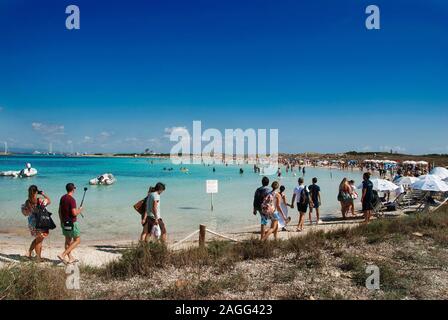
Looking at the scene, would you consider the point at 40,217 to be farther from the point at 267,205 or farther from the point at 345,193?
the point at 345,193

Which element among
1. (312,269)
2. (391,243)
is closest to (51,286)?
(312,269)

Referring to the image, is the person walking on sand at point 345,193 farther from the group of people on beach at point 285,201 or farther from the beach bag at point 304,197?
the beach bag at point 304,197

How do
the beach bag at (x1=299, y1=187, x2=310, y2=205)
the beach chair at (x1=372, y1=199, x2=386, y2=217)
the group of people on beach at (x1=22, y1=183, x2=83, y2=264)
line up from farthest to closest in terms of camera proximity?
the beach chair at (x1=372, y1=199, x2=386, y2=217), the beach bag at (x1=299, y1=187, x2=310, y2=205), the group of people on beach at (x1=22, y1=183, x2=83, y2=264)

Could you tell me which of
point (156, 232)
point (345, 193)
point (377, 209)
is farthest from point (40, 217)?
point (377, 209)

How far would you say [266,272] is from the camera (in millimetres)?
6777

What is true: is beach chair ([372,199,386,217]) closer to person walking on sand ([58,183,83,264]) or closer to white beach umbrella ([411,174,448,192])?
white beach umbrella ([411,174,448,192])

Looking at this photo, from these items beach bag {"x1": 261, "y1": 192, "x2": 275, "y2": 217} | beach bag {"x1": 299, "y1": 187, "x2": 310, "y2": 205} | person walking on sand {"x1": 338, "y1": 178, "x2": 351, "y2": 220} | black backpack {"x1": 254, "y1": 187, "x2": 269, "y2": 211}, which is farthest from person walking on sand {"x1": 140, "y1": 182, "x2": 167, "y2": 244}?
person walking on sand {"x1": 338, "y1": 178, "x2": 351, "y2": 220}

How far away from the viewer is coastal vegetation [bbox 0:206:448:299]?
5.53 meters

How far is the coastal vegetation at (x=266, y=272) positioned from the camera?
5531 millimetres

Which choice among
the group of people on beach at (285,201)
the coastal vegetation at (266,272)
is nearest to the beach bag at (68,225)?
the coastal vegetation at (266,272)

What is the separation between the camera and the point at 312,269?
6.85 m
